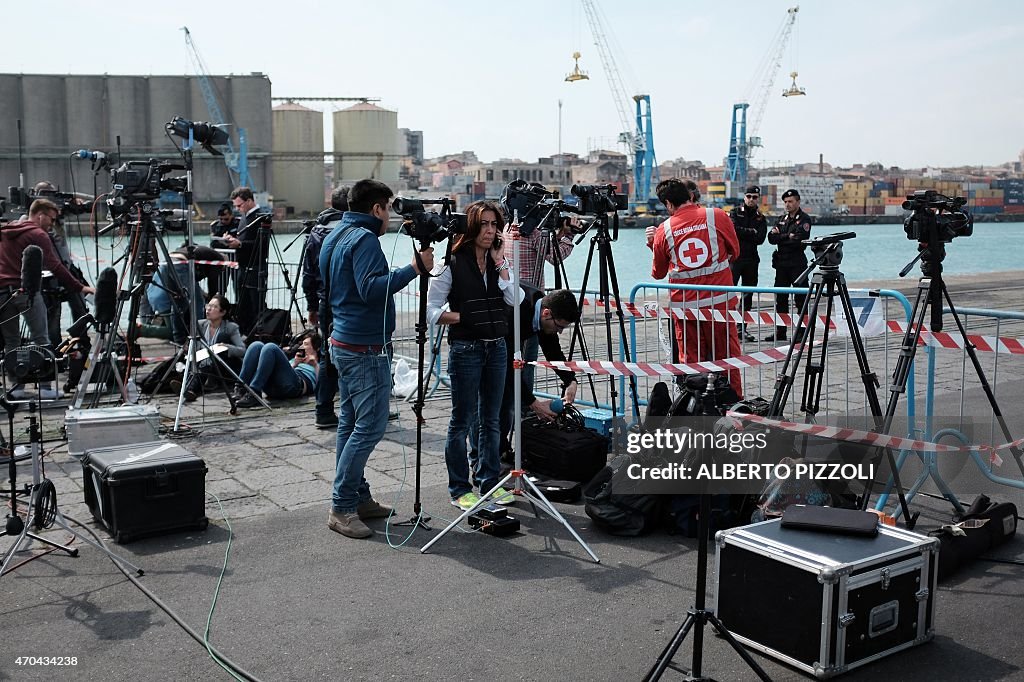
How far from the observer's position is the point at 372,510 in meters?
5.34

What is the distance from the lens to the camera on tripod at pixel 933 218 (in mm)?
4867

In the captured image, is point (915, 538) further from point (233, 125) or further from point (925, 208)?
point (233, 125)

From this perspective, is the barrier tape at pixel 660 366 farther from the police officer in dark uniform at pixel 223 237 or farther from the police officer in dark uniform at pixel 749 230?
the police officer in dark uniform at pixel 223 237

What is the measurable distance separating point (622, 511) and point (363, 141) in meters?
91.0

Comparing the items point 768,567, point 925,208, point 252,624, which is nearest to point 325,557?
point 252,624

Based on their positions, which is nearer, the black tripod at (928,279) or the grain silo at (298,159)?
the black tripod at (928,279)

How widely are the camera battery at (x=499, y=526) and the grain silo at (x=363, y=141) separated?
89690 millimetres

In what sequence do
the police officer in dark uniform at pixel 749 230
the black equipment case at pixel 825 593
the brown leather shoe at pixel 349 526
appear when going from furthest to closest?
the police officer in dark uniform at pixel 749 230
the brown leather shoe at pixel 349 526
the black equipment case at pixel 825 593

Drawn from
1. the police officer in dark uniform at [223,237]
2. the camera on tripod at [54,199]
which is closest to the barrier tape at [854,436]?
the camera on tripod at [54,199]

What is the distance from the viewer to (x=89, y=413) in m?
6.41

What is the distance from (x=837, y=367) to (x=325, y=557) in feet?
21.4

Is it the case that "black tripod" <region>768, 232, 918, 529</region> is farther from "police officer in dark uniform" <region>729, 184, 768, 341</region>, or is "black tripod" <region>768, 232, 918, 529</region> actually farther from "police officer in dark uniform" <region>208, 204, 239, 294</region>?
"police officer in dark uniform" <region>208, 204, 239, 294</region>

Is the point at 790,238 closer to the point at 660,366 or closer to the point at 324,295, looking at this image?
the point at 660,366

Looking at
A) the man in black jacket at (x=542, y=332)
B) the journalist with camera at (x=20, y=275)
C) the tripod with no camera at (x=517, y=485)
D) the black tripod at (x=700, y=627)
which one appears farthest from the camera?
the journalist with camera at (x=20, y=275)
